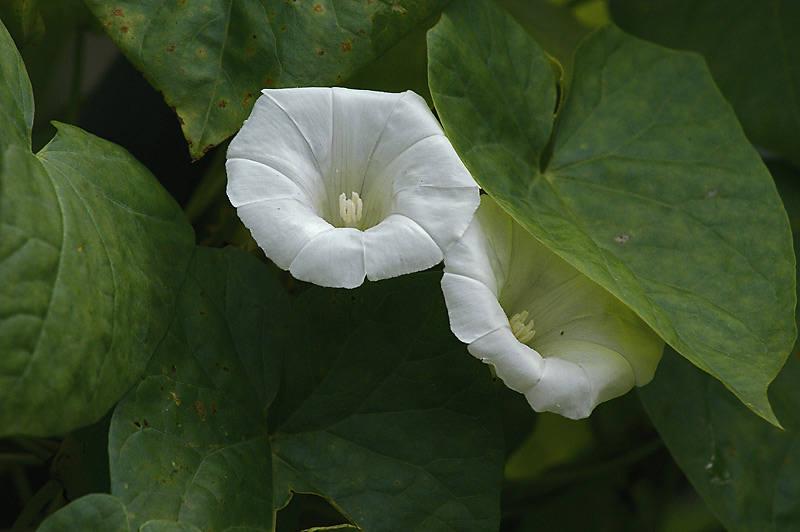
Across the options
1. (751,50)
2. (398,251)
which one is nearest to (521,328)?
(398,251)

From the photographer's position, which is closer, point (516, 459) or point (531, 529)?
point (531, 529)

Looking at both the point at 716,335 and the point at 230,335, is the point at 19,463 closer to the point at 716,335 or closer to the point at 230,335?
the point at 230,335

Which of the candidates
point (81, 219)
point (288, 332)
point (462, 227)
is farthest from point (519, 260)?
point (81, 219)

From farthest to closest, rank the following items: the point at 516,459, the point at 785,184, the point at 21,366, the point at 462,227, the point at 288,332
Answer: the point at 516,459
the point at 785,184
the point at 288,332
the point at 462,227
the point at 21,366

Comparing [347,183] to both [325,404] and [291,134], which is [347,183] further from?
[325,404]

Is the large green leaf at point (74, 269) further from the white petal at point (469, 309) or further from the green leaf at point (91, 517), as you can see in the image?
the white petal at point (469, 309)

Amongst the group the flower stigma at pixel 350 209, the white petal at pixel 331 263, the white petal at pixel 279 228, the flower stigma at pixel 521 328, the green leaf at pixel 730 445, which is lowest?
the green leaf at pixel 730 445

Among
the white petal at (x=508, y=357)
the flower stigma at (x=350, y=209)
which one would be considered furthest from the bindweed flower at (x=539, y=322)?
the flower stigma at (x=350, y=209)
